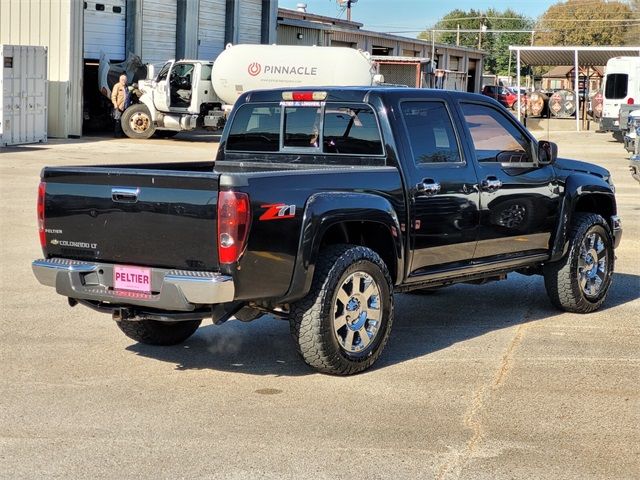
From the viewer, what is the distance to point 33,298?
9.70 metres

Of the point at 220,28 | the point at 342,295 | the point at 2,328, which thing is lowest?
the point at 2,328

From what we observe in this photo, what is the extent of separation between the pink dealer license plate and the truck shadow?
34.9 inches

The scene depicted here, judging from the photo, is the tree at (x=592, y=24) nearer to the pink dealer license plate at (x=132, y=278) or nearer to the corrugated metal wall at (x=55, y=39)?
the corrugated metal wall at (x=55, y=39)

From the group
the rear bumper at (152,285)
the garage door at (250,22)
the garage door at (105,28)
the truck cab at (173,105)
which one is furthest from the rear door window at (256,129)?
the garage door at (250,22)

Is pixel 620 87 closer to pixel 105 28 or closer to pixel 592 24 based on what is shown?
pixel 105 28

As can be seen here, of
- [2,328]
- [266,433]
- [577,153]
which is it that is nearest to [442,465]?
[266,433]

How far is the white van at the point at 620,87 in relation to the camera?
3903 centimetres

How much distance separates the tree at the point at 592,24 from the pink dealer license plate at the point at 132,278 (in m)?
110

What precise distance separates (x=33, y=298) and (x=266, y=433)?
14.4 ft

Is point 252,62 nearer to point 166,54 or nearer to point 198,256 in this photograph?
point 166,54

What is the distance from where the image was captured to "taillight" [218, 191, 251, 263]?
6.34 m

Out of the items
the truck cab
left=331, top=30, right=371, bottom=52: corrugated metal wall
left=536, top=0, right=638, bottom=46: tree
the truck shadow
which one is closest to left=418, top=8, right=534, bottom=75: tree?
left=536, top=0, right=638, bottom=46: tree

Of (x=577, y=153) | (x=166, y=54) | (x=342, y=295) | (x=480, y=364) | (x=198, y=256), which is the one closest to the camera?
(x=198, y=256)

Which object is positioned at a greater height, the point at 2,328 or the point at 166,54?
the point at 166,54
